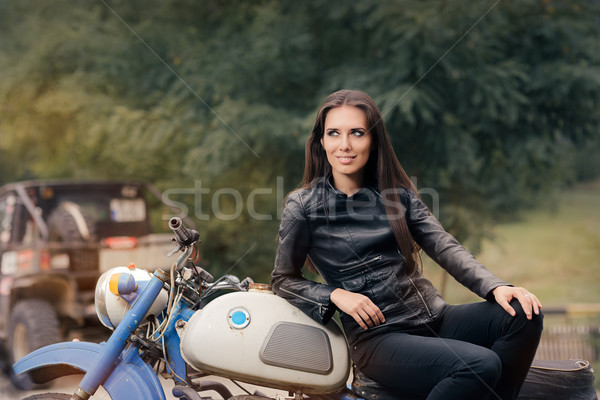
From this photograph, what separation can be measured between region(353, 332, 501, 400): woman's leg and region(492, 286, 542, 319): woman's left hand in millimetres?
151

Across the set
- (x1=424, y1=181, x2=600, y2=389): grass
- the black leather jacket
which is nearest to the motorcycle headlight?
the black leather jacket

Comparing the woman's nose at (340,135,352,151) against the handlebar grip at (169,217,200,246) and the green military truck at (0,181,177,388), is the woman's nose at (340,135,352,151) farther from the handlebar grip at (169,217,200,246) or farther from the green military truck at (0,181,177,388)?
the green military truck at (0,181,177,388)

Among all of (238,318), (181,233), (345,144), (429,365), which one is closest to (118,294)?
(181,233)

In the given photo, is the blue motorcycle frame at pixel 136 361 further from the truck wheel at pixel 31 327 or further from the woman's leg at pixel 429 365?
the truck wheel at pixel 31 327

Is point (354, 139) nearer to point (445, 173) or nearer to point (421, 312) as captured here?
point (421, 312)

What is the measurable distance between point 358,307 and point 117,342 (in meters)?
0.80

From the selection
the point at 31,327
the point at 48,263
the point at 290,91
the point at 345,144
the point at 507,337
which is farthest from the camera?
the point at 290,91

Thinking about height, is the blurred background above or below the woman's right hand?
above

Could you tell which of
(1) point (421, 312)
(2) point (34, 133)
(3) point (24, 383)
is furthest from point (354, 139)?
(2) point (34, 133)

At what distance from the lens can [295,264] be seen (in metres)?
2.26

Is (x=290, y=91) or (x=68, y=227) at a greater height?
(x=290, y=91)

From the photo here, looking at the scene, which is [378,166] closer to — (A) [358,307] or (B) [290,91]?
(A) [358,307]

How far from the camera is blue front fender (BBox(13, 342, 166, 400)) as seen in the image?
7.32 feet

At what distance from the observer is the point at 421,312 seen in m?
2.23
